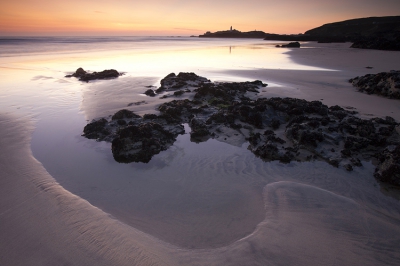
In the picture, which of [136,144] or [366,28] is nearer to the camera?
[136,144]

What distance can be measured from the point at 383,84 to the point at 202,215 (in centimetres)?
972

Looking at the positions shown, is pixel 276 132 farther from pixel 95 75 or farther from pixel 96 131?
pixel 95 75

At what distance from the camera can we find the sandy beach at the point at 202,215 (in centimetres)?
269

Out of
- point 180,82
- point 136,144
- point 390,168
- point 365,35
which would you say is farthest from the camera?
point 365,35

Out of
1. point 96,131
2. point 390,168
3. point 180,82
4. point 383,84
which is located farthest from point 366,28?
point 96,131

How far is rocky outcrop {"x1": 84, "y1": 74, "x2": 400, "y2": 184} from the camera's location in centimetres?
475

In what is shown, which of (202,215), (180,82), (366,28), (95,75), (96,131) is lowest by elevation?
(202,215)

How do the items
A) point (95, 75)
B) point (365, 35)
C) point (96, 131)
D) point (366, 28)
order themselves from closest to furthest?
point (96, 131), point (95, 75), point (365, 35), point (366, 28)

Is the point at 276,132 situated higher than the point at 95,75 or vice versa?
the point at 95,75

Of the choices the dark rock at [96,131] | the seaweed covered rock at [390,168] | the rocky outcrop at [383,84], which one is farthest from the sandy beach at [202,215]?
the rocky outcrop at [383,84]

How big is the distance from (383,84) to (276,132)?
251 inches

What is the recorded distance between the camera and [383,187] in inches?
152

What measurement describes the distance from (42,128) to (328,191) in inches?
282

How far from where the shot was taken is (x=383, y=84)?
29.6 ft
